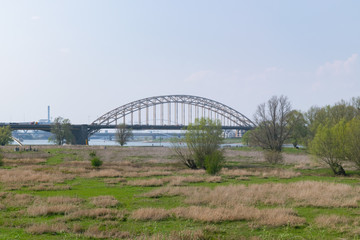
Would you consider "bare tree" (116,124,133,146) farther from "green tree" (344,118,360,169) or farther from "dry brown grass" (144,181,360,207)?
"dry brown grass" (144,181,360,207)

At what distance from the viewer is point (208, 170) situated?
1188 inches

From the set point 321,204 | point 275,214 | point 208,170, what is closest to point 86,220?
point 275,214

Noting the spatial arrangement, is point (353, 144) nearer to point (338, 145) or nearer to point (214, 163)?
point (338, 145)

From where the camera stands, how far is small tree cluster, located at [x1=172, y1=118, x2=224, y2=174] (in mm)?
36875

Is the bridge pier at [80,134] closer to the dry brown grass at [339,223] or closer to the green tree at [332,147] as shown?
the green tree at [332,147]

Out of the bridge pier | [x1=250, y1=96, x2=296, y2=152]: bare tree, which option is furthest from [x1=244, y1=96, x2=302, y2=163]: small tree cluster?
the bridge pier

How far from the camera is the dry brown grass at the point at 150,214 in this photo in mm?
12806

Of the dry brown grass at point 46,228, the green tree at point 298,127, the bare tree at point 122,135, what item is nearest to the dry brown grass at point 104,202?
the dry brown grass at point 46,228

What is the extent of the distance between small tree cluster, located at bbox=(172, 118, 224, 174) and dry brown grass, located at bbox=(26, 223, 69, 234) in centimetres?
2553

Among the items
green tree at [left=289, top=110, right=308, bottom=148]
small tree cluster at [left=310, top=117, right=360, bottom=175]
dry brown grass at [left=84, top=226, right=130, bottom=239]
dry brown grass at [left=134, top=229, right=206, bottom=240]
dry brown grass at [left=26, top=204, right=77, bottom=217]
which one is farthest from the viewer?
green tree at [left=289, top=110, right=308, bottom=148]

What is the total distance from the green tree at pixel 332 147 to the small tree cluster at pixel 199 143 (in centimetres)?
1021

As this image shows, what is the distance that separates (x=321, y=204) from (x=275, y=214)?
12.2 feet

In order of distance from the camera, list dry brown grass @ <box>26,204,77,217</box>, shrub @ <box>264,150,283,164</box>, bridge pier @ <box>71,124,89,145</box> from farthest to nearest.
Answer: bridge pier @ <box>71,124,89,145</box>, shrub @ <box>264,150,283,164</box>, dry brown grass @ <box>26,204,77,217</box>

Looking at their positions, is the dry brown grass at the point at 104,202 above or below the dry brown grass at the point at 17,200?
below
